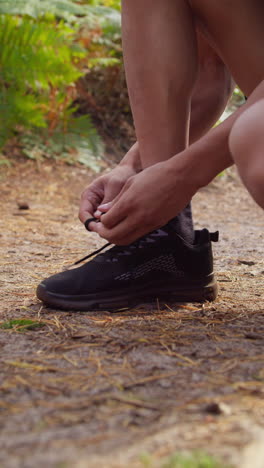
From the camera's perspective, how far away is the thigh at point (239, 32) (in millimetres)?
1379

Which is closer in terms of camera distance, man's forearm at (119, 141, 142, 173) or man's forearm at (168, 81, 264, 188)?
man's forearm at (168, 81, 264, 188)

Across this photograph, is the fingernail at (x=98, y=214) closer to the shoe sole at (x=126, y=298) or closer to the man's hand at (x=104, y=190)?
the man's hand at (x=104, y=190)

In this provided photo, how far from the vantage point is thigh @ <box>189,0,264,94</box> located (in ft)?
4.52

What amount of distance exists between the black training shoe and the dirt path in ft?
0.16

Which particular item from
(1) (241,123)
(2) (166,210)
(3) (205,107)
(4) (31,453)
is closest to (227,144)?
(1) (241,123)

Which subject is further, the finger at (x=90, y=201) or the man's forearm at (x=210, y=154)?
the finger at (x=90, y=201)

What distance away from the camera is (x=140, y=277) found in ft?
5.31

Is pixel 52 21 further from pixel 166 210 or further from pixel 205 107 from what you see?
pixel 166 210

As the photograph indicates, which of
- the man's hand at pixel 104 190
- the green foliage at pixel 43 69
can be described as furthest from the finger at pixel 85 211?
the green foliage at pixel 43 69

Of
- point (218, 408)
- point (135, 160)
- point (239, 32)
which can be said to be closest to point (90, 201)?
point (135, 160)

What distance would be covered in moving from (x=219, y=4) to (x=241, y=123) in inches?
17.1

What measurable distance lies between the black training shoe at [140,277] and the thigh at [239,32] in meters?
0.49

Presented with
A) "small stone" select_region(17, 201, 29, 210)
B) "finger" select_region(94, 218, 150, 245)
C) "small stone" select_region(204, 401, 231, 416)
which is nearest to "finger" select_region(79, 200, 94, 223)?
"finger" select_region(94, 218, 150, 245)

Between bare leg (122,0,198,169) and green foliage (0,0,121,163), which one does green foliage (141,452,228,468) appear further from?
green foliage (0,0,121,163)
